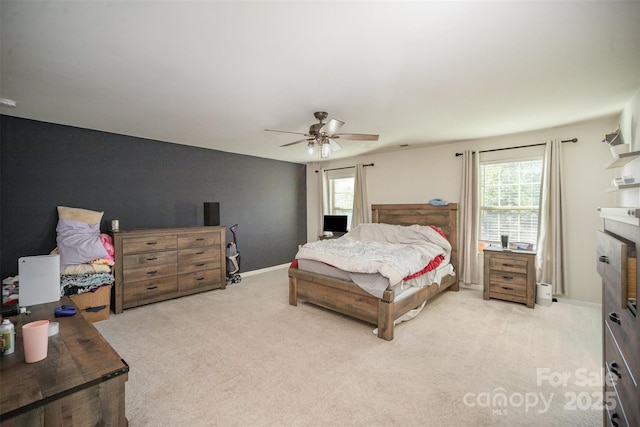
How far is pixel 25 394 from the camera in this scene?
3.68ft

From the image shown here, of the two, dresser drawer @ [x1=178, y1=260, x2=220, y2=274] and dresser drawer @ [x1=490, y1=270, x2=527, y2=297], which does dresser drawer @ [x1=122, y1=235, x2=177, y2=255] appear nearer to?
dresser drawer @ [x1=178, y1=260, x2=220, y2=274]

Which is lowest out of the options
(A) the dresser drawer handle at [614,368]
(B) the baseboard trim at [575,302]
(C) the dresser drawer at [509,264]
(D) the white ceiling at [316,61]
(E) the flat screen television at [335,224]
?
(B) the baseboard trim at [575,302]

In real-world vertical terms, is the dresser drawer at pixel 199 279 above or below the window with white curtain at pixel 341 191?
below

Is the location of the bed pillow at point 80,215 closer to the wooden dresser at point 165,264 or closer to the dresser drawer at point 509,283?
the wooden dresser at point 165,264

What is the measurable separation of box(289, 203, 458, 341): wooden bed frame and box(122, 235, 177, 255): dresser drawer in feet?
6.23

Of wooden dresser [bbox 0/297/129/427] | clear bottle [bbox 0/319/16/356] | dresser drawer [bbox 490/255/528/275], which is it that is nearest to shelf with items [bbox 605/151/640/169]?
dresser drawer [bbox 490/255/528/275]

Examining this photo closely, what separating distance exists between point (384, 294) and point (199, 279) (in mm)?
3084

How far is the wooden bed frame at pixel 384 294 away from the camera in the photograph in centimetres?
283

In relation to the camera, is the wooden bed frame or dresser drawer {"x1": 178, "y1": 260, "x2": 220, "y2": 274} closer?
the wooden bed frame

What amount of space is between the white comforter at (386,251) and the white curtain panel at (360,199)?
91cm

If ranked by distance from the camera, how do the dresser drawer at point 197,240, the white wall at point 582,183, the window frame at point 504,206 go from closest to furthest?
the white wall at point 582,183 → the window frame at point 504,206 → the dresser drawer at point 197,240

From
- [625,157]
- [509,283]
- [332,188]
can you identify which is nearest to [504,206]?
[509,283]

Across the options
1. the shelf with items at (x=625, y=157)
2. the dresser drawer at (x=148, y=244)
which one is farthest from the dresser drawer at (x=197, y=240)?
the shelf with items at (x=625, y=157)

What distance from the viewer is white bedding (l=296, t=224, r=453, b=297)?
2.94m
